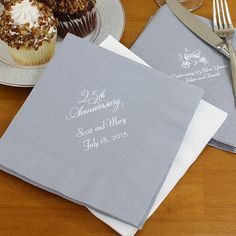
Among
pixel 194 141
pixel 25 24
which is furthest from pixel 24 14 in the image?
pixel 194 141

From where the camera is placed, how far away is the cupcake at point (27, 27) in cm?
76

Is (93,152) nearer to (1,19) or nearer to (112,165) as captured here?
(112,165)

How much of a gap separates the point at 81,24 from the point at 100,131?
0.28 meters

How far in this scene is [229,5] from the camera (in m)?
0.87

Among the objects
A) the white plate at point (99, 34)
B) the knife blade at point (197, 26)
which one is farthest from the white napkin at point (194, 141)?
the white plate at point (99, 34)

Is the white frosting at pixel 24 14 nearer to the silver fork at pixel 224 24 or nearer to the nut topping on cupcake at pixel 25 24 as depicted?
the nut topping on cupcake at pixel 25 24

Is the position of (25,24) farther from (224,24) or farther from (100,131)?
(224,24)

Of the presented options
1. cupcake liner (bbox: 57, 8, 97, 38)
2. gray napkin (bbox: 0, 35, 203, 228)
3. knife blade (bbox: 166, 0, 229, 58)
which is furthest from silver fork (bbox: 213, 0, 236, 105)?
cupcake liner (bbox: 57, 8, 97, 38)

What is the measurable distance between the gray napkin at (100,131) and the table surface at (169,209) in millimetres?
41

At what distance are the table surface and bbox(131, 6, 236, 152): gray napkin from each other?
5 cm

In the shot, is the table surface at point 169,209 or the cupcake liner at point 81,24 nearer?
the table surface at point 169,209

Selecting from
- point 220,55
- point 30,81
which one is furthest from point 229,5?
point 30,81

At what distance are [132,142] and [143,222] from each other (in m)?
0.13

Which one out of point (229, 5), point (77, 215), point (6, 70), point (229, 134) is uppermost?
point (229, 5)
